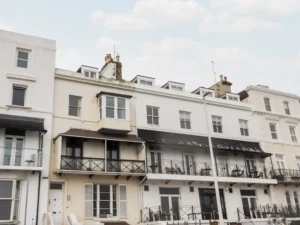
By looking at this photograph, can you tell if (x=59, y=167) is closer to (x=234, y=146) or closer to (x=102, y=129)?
(x=102, y=129)

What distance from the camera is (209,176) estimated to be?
24.6m

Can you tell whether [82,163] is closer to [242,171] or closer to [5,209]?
[5,209]

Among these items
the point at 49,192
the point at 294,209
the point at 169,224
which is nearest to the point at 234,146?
the point at 294,209

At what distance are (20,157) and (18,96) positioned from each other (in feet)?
13.7

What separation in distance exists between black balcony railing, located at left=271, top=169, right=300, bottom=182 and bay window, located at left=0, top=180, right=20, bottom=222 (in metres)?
20.4

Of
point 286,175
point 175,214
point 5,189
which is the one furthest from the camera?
point 286,175

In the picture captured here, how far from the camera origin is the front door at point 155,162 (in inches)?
933

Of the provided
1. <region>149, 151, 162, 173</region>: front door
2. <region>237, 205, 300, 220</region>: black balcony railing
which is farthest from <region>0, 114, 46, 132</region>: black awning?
<region>237, 205, 300, 220</region>: black balcony railing

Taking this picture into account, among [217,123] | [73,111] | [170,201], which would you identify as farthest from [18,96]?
[217,123]

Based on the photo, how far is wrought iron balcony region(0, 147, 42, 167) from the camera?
18.8 m

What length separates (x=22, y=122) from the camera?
19.7 metres

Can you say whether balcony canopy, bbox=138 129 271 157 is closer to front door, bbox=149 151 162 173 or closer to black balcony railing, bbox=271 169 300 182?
front door, bbox=149 151 162 173

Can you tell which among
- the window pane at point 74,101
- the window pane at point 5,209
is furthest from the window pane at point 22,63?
the window pane at point 5,209

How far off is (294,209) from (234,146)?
312 inches
